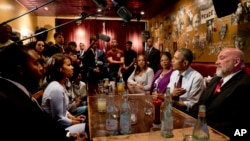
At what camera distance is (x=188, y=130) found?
4.67ft

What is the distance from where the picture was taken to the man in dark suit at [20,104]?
1.05 metres

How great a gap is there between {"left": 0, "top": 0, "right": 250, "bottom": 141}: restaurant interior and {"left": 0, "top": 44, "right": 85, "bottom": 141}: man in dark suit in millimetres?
310

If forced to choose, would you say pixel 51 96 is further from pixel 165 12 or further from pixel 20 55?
pixel 165 12

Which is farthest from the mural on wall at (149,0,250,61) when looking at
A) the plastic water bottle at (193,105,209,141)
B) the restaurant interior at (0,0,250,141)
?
the plastic water bottle at (193,105,209,141)

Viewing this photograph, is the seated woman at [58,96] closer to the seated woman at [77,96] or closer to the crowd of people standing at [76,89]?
the crowd of people standing at [76,89]

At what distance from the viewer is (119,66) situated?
6.50 m

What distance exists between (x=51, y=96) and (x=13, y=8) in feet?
16.1

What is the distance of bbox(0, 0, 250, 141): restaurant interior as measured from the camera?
90.7 inches

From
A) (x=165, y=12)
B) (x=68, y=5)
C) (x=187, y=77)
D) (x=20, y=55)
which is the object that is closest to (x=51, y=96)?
(x=20, y=55)

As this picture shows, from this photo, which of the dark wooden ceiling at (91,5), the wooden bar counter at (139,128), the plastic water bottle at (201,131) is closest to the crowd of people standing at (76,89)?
the wooden bar counter at (139,128)

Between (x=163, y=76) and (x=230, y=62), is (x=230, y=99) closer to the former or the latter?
(x=230, y=62)

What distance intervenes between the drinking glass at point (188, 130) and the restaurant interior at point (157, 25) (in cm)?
4

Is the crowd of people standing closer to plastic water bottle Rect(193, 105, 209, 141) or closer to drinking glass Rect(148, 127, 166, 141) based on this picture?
drinking glass Rect(148, 127, 166, 141)

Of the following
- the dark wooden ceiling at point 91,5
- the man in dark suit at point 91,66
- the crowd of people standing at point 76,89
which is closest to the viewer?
the crowd of people standing at point 76,89
